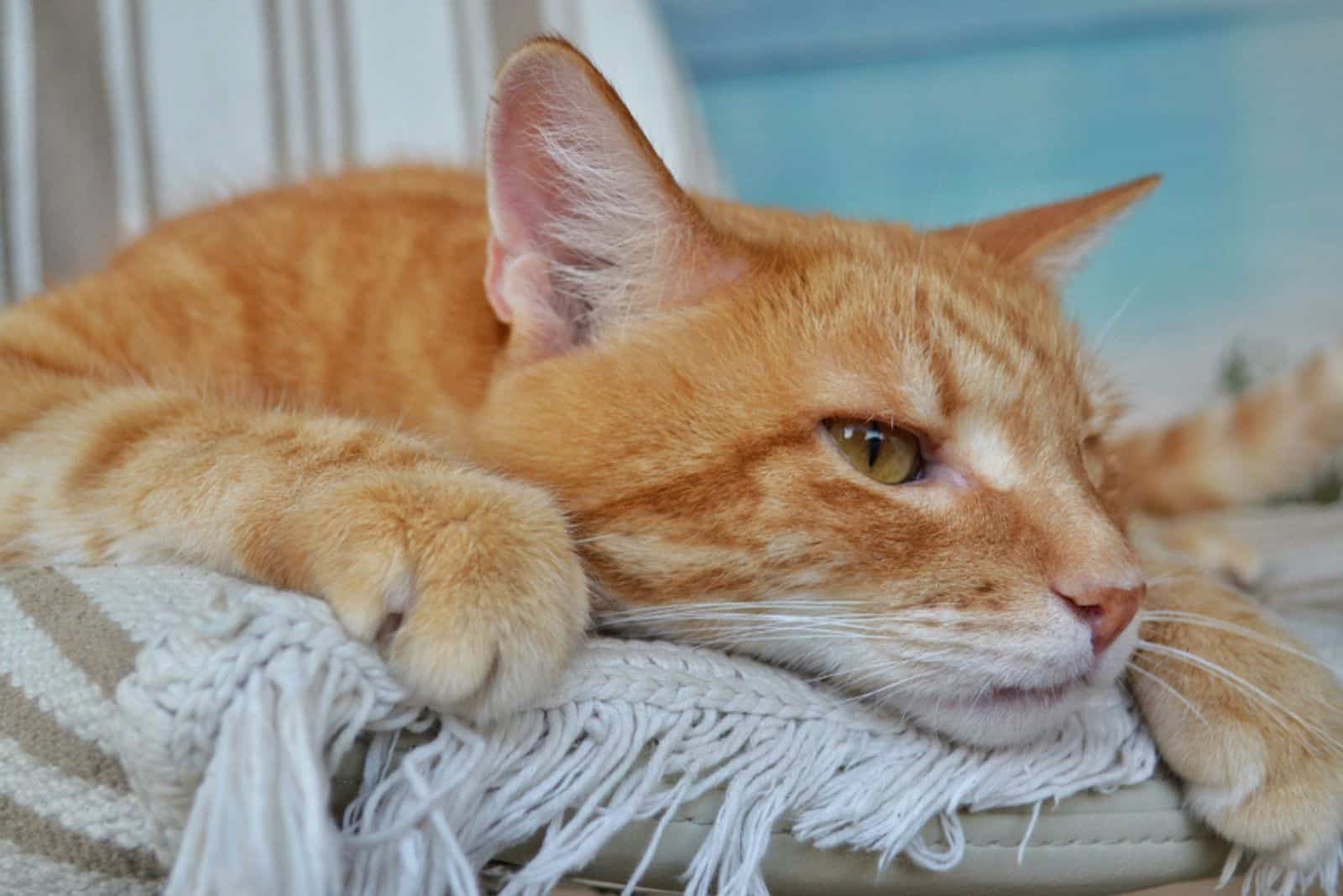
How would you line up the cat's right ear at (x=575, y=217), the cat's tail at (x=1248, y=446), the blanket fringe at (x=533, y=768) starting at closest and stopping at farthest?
the blanket fringe at (x=533, y=768) → the cat's right ear at (x=575, y=217) → the cat's tail at (x=1248, y=446)

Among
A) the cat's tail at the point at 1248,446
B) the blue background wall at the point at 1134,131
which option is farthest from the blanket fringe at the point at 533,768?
the blue background wall at the point at 1134,131

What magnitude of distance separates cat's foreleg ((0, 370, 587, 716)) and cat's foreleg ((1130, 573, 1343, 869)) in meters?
0.48

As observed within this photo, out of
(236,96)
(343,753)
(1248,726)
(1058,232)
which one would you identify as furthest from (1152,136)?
(343,753)

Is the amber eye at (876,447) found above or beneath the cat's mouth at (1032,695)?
above

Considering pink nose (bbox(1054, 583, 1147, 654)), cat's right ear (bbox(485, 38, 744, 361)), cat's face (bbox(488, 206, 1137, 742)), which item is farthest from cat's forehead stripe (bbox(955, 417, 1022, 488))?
cat's right ear (bbox(485, 38, 744, 361))

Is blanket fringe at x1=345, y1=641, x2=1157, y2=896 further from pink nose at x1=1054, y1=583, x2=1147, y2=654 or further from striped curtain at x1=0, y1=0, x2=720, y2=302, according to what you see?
striped curtain at x1=0, y1=0, x2=720, y2=302

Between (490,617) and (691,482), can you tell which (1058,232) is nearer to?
(691,482)

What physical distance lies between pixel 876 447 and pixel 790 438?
0.23 feet

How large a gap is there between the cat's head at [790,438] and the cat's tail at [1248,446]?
85cm

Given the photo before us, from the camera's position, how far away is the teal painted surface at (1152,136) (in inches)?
105

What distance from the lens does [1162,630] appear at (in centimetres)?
91

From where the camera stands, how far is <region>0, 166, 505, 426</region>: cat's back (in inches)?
39.7

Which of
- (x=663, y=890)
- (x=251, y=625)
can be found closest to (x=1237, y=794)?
(x=663, y=890)

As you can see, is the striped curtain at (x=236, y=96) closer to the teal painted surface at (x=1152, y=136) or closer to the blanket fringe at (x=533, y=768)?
the teal painted surface at (x=1152, y=136)
